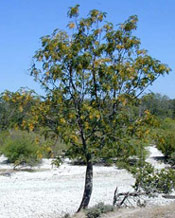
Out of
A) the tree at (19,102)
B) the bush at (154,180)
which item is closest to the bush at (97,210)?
the bush at (154,180)

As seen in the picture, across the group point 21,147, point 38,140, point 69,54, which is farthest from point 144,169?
point 21,147

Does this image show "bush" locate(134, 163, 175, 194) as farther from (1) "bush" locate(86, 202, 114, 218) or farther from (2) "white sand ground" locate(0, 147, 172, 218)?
(2) "white sand ground" locate(0, 147, 172, 218)

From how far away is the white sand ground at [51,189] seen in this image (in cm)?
1278

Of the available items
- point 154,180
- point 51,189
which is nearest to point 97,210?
point 154,180

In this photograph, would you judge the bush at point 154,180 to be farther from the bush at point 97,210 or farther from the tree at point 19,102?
the tree at point 19,102

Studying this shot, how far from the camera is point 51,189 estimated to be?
16.7 m

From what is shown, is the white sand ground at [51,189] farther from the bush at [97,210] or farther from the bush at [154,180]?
the bush at [97,210]

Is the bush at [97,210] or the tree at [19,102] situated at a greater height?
the tree at [19,102]

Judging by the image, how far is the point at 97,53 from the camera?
30.8 ft

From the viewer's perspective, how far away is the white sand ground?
1278 cm

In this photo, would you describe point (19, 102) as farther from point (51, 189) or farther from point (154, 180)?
point (51, 189)

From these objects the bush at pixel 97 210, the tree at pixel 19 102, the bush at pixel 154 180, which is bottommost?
the bush at pixel 97 210

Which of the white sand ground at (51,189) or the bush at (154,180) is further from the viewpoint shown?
the white sand ground at (51,189)

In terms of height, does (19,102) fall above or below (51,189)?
above
